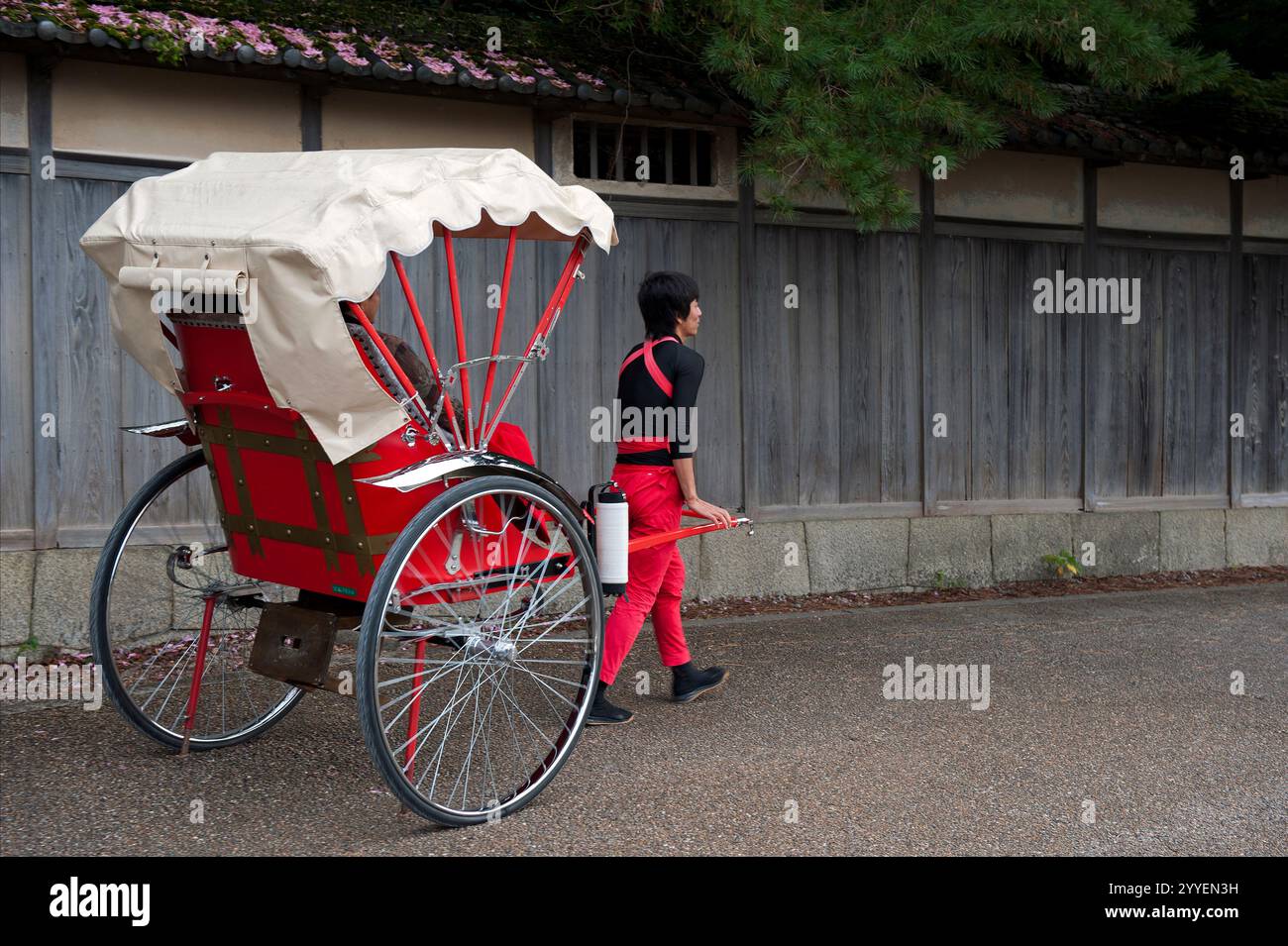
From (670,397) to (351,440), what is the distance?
68.7 inches

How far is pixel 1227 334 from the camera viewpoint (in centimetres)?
1091

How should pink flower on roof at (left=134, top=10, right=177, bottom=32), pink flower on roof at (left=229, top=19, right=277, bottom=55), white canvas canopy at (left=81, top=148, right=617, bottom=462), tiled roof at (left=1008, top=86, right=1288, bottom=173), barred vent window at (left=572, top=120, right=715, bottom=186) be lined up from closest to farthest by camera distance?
white canvas canopy at (left=81, top=148, right=617, bottom=462) → pink flower on roof at (left=134, top=10, right=177, bottom=32) → pink flower on roof at (left=229, top=19, right=277, bottom=55) → barred vent window at (left=572, top=120, right=715, bottom=186) → tiled roof at (left=1008, top=86, right=1288, bottom=173)

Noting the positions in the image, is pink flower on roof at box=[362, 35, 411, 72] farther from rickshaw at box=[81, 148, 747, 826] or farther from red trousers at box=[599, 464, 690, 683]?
red trousers at box=[599, 464, 690, 683]

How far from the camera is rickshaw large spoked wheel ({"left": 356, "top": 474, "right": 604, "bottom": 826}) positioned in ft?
13.1

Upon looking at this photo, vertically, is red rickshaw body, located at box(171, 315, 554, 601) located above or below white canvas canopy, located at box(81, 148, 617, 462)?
below

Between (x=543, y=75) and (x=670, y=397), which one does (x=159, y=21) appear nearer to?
(x=543, y=75)

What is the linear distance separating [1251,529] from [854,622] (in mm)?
4789

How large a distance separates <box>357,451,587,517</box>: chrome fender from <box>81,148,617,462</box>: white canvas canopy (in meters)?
0.15

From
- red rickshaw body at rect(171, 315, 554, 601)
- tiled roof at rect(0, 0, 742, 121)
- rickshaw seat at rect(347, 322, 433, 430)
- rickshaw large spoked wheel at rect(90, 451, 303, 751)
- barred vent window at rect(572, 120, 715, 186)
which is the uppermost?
tiled roof at rect(0, 0, 742, 121)

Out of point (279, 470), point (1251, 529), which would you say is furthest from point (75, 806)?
point (1251, 529)

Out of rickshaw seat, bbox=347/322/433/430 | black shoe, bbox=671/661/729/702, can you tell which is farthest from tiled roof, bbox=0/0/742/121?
black shoe, bbox=671/661/729/702

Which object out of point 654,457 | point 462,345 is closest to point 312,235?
point 462,345

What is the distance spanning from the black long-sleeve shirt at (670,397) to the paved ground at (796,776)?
1182 mm

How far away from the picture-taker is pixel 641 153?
836cm
